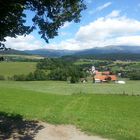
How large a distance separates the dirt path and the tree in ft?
12.9

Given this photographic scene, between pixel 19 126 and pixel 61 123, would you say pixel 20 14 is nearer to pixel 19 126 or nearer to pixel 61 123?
pixel 19 126

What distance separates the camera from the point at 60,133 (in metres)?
18.0

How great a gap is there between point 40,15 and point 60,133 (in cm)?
510

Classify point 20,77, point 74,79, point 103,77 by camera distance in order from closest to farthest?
point 74,79 < point 20,77 < point 103,77

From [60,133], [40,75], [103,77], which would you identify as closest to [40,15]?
[60,133]

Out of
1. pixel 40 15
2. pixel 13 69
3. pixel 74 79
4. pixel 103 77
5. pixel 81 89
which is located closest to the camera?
pixel 40 15

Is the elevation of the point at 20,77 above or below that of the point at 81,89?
below

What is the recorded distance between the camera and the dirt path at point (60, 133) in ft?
55.6

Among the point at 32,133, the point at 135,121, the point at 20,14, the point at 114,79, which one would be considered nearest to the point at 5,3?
the point at 20,14

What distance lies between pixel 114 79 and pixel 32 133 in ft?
218

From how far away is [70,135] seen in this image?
17.6 metres

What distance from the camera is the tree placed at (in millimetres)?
14660

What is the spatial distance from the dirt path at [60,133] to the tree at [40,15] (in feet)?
12.9

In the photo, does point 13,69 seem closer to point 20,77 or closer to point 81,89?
point 20,77
